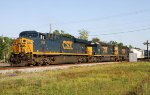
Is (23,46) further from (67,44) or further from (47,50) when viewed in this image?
(67,44)

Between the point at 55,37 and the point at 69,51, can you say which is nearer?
the point at 55,37

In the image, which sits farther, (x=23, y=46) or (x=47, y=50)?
(x=47, y=50)

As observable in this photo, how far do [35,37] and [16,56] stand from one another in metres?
3.30

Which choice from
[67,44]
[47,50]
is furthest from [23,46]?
[67,44]

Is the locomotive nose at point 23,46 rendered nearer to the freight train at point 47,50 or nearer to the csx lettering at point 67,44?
the freight train at point 47,50

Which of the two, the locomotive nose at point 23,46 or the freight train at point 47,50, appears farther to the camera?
the locomotive nose at point 23,46

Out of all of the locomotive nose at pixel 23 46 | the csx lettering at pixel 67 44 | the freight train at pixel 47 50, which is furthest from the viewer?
the csx lettering at pixel 67 44

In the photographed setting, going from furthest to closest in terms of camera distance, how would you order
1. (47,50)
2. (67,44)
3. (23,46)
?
(67,44) < (47,50) < (23,46)

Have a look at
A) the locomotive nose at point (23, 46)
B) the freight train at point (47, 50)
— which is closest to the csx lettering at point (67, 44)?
the freight train at point (47, 50)

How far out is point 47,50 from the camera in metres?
38.2

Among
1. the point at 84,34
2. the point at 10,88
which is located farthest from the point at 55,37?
the point at 84,34

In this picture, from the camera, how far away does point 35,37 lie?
118 ft

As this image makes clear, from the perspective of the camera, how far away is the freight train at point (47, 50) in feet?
113

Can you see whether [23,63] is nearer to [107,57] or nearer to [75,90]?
[75,90]
